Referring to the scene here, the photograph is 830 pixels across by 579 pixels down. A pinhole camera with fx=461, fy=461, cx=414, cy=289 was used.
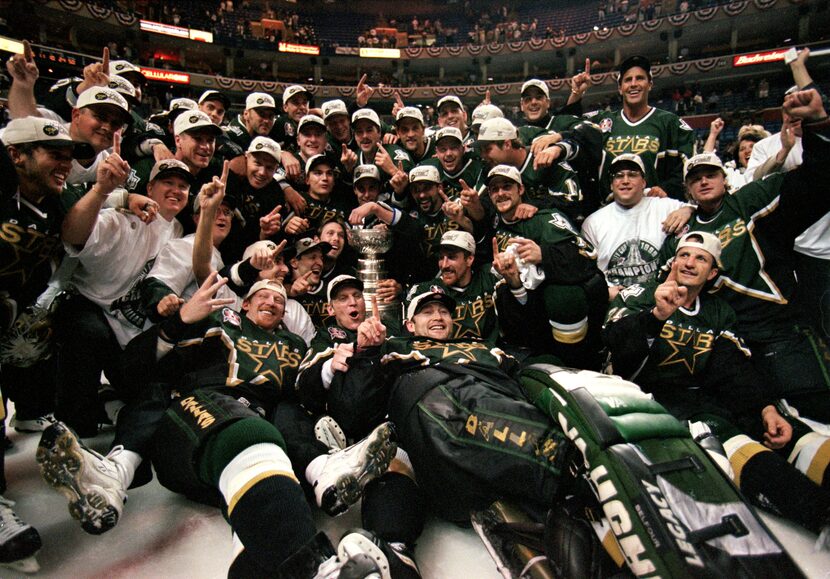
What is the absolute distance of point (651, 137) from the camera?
4129 millimetres

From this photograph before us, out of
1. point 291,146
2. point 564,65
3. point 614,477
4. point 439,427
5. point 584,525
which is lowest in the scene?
point 584,525

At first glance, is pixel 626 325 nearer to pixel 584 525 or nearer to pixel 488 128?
pixel 584 525

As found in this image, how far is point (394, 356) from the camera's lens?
2.51 m

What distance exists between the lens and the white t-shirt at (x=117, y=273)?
9.24ft

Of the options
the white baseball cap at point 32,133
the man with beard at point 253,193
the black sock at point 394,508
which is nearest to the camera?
the black sock at point 394,508

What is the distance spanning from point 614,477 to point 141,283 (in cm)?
283

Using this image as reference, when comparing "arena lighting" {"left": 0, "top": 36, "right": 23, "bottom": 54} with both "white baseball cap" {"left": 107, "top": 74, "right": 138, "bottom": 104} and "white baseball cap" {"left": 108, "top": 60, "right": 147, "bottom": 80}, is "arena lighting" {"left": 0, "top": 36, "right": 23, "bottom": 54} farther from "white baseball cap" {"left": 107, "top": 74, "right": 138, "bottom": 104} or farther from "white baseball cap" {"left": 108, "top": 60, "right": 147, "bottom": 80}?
"white baseball cap" {"left": 107, "top": 74, "right": 138, "bottom": 104}

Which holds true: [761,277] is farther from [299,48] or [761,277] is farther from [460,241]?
[299,48]

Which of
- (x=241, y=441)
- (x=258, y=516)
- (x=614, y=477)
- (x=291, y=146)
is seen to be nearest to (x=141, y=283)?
(x=241, y=441)

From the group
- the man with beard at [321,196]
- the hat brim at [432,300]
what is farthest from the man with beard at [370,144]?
the hat brim at [432,300]

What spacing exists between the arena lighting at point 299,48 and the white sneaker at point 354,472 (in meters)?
32.1

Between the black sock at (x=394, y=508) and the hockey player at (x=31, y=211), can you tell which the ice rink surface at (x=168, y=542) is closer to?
the black sock at (x=394, y=508)

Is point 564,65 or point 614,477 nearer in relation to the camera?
point 614,477

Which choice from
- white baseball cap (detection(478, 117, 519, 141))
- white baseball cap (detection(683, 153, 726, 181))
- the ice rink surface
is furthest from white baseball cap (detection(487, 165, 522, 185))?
the ice rink surface
